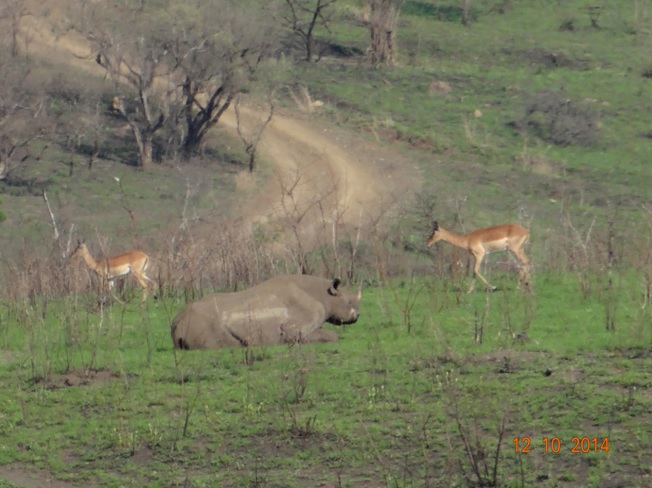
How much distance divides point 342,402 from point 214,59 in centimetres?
2687

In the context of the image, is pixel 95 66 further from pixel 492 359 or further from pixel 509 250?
Answer: pixel 492 359

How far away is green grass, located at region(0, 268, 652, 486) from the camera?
9328 mm

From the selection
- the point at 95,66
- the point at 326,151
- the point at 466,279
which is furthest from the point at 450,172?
the point at 466,279

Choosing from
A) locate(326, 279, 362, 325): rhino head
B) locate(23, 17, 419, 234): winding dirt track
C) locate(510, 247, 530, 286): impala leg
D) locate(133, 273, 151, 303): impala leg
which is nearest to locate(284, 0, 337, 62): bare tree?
locate(23, 17, 419, 234): winding dirt track

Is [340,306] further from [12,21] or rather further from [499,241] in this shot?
[12,21]

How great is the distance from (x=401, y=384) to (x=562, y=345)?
2.02 meters

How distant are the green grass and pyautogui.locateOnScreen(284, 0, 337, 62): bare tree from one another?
111ft

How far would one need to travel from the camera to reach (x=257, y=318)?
13.3m

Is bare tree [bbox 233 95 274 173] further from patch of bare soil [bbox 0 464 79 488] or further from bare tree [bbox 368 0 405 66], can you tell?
patch of bare soil [bbox 0 464 79 488]

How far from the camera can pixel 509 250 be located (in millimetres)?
18859
